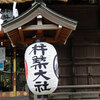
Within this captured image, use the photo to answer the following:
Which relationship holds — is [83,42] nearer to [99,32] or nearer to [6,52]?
[99,32]

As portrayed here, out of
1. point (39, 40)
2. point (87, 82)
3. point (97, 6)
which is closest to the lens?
point (39, 40)

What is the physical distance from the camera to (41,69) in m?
4.80

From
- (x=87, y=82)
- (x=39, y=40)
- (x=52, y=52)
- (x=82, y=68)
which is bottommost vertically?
(x=87, y=82)

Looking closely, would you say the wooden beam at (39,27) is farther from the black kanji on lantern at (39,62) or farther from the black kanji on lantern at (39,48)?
the black kanji on lantern at (39,62)

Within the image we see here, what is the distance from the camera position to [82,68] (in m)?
8.47

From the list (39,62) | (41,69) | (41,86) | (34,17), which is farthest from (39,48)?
(41,86)

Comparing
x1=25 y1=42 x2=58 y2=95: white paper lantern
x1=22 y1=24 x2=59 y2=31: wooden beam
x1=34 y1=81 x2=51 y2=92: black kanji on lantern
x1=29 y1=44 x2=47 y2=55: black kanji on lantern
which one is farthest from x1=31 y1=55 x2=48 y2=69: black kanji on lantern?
x1=22 y1=24 x2=59 y2=31: wooden beam

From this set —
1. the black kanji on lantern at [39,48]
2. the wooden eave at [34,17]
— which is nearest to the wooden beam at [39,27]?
the wooden eave at [34,17]

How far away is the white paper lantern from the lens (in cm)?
474

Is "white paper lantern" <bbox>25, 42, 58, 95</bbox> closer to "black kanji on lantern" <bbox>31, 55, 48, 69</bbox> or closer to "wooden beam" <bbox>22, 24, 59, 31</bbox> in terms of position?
"black kanji on lantern" <bbox>31, 55, 48, 69</bbox>

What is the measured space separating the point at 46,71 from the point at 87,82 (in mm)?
4103

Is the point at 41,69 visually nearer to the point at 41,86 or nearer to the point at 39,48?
the point at 41,86

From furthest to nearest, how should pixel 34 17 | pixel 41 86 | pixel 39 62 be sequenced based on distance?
pixel 34 17 → pixel 39 62 → pixel 41 86

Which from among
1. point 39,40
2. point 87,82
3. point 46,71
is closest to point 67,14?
point 87,82
